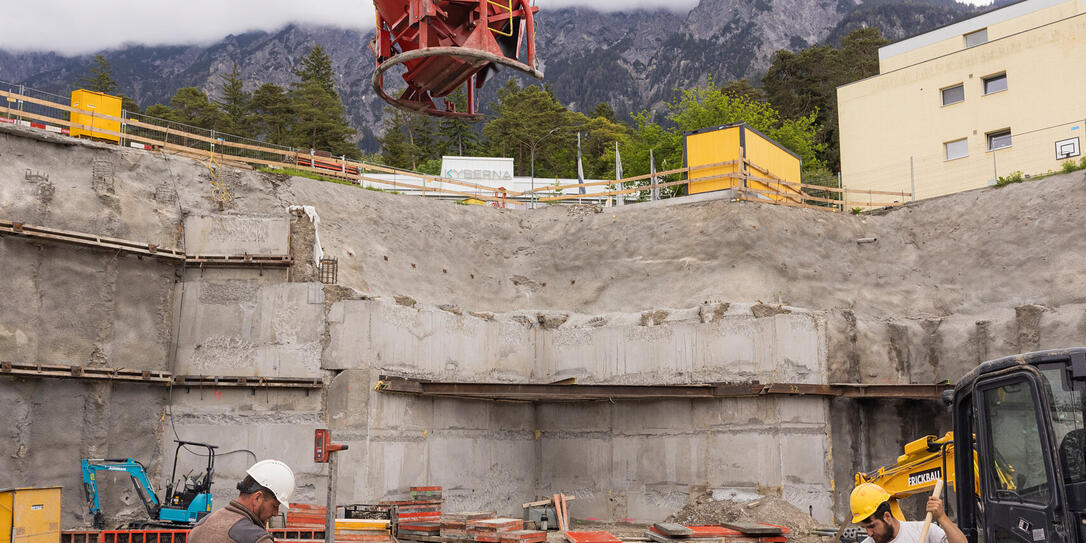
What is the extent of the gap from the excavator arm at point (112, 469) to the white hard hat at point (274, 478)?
13.7 m

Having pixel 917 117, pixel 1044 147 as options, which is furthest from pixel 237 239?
pixel 917 117

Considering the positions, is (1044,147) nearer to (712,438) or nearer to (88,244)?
(712,438)

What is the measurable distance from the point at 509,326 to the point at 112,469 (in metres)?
10.6

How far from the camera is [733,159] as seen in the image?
2739 cm

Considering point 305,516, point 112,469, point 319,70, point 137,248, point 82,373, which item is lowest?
point 305,516

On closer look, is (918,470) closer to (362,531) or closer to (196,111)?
(362,531)

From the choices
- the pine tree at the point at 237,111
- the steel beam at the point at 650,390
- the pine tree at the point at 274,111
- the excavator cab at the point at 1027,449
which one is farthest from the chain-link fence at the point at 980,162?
the pine tree at the point at 237,111

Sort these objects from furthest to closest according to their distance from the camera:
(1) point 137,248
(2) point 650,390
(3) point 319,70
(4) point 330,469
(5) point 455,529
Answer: (3) point 319,70
(2) point 650,390
(1) point 137,248
(5) point 455,529
(4) point 330,469

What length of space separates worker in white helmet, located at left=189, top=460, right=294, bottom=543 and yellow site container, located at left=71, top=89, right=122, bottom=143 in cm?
2110

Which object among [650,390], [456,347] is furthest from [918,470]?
[456,347]

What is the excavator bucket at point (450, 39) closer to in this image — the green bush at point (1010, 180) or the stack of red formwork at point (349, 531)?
the stack of red formwork at point (349, 531)

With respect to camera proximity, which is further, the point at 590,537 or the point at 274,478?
the point at 590,537

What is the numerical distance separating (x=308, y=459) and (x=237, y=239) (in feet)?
18.9

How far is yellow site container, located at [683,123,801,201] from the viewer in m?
27.0
